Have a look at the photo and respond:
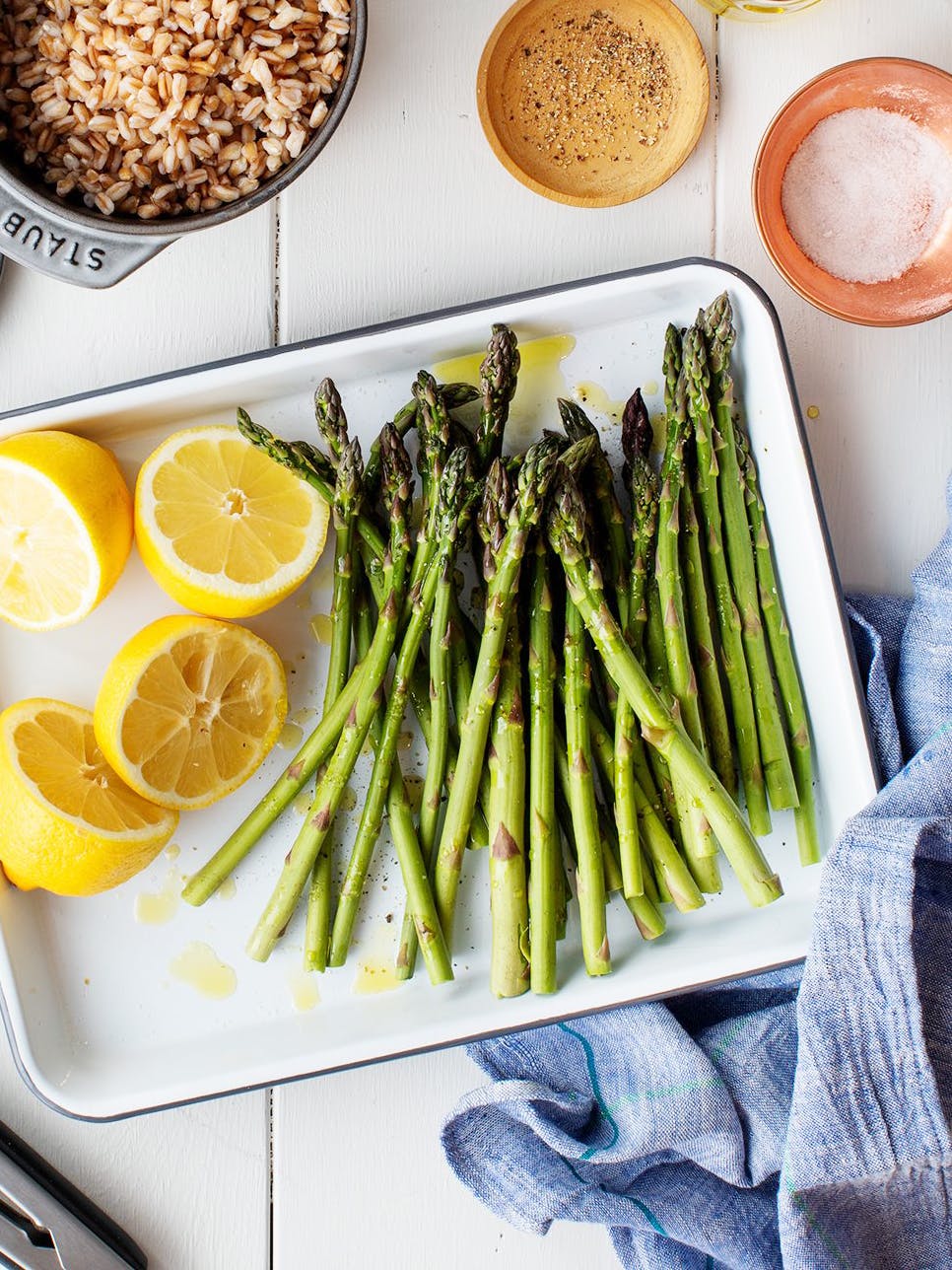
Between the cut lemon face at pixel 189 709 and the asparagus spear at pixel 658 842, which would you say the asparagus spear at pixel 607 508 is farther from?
the cut lemon face at pixel 189 709

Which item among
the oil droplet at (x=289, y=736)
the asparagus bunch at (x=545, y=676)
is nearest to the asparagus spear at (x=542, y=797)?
the asparagus bunch at (x=545, y=676)

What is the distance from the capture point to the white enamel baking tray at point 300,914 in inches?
56.2

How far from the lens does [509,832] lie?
4.55 feet

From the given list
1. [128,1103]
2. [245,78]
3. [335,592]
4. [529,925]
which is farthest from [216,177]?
[128,1103]

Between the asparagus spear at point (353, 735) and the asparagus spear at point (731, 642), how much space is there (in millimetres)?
404

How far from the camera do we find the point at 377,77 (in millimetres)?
1507

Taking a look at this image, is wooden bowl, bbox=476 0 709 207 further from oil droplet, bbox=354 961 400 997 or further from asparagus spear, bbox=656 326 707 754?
oil droplet, bbox=354 961 400 997

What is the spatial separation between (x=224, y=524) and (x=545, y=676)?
0.46 meters

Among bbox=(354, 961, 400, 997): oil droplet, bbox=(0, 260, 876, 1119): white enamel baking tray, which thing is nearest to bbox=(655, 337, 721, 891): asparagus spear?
bbox=(0, 260, 876, 1119): white enamel baking tray

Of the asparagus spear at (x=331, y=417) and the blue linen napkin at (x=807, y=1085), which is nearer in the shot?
the blue linen napkin at (x=807, y=1085)

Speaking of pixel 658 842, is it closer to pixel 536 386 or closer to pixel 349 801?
pixel 349 801

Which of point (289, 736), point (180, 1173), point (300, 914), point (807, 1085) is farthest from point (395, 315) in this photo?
point (180, 1173)

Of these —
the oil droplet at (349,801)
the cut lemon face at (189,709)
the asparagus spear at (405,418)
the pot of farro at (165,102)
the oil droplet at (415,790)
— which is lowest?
the oil droplet at (415,790)

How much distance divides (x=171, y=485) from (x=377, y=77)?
653 millimetres
